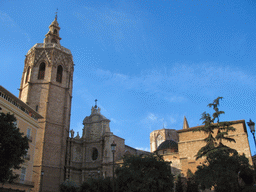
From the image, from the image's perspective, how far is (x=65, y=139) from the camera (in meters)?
39.2

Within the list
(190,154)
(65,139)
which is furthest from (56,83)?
(190,154)

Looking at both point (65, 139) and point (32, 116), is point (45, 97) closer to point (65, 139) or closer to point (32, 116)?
point (65, 139)

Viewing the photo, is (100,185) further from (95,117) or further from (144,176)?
(95,117)

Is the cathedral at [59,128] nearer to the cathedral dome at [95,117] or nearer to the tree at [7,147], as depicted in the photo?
the cathedral dome at [95,117]

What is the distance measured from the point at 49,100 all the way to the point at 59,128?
174 inches

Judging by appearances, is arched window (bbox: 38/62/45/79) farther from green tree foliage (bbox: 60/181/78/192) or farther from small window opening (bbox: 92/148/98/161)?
green tree foliage (bbox: 60/181/78/192)

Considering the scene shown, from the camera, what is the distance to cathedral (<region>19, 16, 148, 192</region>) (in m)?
36.1

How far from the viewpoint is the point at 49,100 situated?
127 ft

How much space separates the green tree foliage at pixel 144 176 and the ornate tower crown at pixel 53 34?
1170 inches

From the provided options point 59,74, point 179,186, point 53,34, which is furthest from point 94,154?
point 53,34

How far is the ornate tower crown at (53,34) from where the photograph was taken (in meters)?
46.5

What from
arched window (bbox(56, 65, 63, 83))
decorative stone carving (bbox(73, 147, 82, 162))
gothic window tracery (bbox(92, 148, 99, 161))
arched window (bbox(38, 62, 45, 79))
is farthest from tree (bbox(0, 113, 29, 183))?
gothic window tracery (bbox(92, 148, 99, 161))

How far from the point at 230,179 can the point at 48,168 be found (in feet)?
76.9

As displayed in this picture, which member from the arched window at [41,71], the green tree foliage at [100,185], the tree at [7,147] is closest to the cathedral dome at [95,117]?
the arched window at [41,71]
